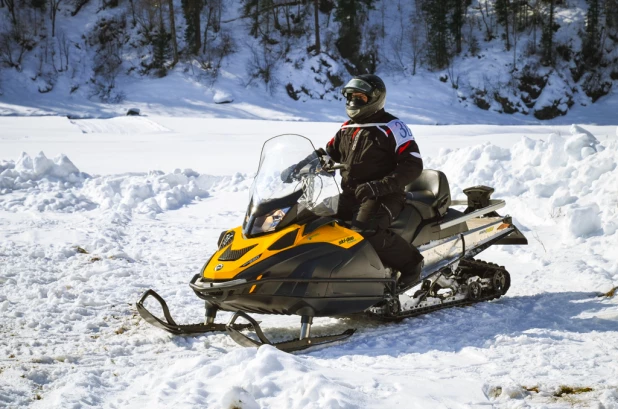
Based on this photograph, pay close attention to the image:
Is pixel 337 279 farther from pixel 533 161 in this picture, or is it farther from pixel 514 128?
pixel 514 128

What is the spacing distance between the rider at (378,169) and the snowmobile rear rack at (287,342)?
0.72m

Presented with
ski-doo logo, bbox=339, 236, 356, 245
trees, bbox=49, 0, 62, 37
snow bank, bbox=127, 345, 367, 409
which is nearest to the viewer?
snow bank, bbox=127, 345, 367, 409

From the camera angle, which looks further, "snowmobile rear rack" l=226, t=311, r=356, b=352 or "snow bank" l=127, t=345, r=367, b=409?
"snowmobile rear rack" l=226, t=311, r=356, b=352

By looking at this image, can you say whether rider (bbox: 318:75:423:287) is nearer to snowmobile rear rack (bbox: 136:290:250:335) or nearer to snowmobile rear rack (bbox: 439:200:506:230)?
snowmobile rear rack (bbox: 439:200:506:230)

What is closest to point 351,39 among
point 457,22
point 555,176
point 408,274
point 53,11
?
point 457,22

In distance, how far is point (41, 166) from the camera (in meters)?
9.57

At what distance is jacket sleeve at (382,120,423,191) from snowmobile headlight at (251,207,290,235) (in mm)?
749

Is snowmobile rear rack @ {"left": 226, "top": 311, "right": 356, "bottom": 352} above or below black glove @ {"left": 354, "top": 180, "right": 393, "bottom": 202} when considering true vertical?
below

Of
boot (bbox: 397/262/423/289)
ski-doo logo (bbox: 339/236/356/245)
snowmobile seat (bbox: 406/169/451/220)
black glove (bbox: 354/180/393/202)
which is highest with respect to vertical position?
black glove (bbox: 354/180/393/202)

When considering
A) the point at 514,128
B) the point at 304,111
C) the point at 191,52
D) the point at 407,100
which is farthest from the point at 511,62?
the point at 514,128

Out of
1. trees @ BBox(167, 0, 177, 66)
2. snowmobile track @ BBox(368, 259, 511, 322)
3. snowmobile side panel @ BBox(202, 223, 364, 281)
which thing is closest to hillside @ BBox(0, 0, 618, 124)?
trees @ BBox(167, 0, 177, 66)

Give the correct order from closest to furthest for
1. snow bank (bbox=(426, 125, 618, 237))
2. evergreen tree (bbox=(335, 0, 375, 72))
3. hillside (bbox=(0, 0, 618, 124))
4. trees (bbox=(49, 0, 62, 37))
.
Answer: snow bank (bbox=(426, 125, 618, 237)) < hillside (bbox=(0, 0, 618, 124)) < trees (bbox=(49, 0, 62, 37)) < evergreen tree (bbox=(335, 0, 375, 72))

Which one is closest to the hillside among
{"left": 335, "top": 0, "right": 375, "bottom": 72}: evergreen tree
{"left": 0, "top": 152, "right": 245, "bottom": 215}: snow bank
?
{"left": 335, "top": 0, "right": 375, "bottom": 72}: evergreen tree

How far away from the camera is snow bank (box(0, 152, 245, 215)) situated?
8.61 metres
